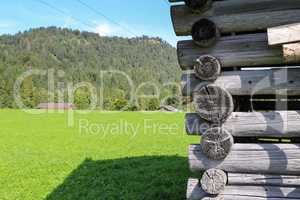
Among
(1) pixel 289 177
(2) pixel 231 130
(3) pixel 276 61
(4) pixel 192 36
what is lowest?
(1) pixel 289 177

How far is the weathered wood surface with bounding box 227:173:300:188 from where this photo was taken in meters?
3.73

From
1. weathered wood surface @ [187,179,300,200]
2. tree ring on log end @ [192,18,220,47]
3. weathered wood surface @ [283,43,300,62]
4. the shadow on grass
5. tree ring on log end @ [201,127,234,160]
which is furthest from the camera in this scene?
the shadow on grass

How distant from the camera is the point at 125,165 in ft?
34.7

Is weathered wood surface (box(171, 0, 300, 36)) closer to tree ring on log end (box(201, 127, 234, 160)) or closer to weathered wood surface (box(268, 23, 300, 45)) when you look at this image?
weathered wood surface (box(268, 23, 300, 45))

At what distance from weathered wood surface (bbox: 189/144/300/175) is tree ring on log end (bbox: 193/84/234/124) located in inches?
14.7

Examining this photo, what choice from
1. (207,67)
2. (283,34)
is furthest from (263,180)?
(283,34)

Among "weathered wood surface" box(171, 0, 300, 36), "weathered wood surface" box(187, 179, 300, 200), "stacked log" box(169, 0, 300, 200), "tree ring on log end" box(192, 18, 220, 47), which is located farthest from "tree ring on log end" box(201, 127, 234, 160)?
"weathered wood surface" box(171, 0, 300, 36)

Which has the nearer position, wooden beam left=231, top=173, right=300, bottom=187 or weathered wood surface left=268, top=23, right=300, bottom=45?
weathered wood surface left=268, top=23, right=300, bottom=45

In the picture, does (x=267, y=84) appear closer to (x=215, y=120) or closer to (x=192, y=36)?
(x=215, y=120)

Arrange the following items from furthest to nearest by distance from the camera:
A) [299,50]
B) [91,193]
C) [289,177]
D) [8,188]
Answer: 1. [8,188]
2. [91,193]
3. [289,177]
4. [299,50]

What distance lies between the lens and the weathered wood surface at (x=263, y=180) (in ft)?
12.2

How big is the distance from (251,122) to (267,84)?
0.42 meters

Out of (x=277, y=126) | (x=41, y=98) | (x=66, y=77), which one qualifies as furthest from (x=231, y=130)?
(x=66, y=77)

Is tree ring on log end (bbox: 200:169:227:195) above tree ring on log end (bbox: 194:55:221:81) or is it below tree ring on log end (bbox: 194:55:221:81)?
below
